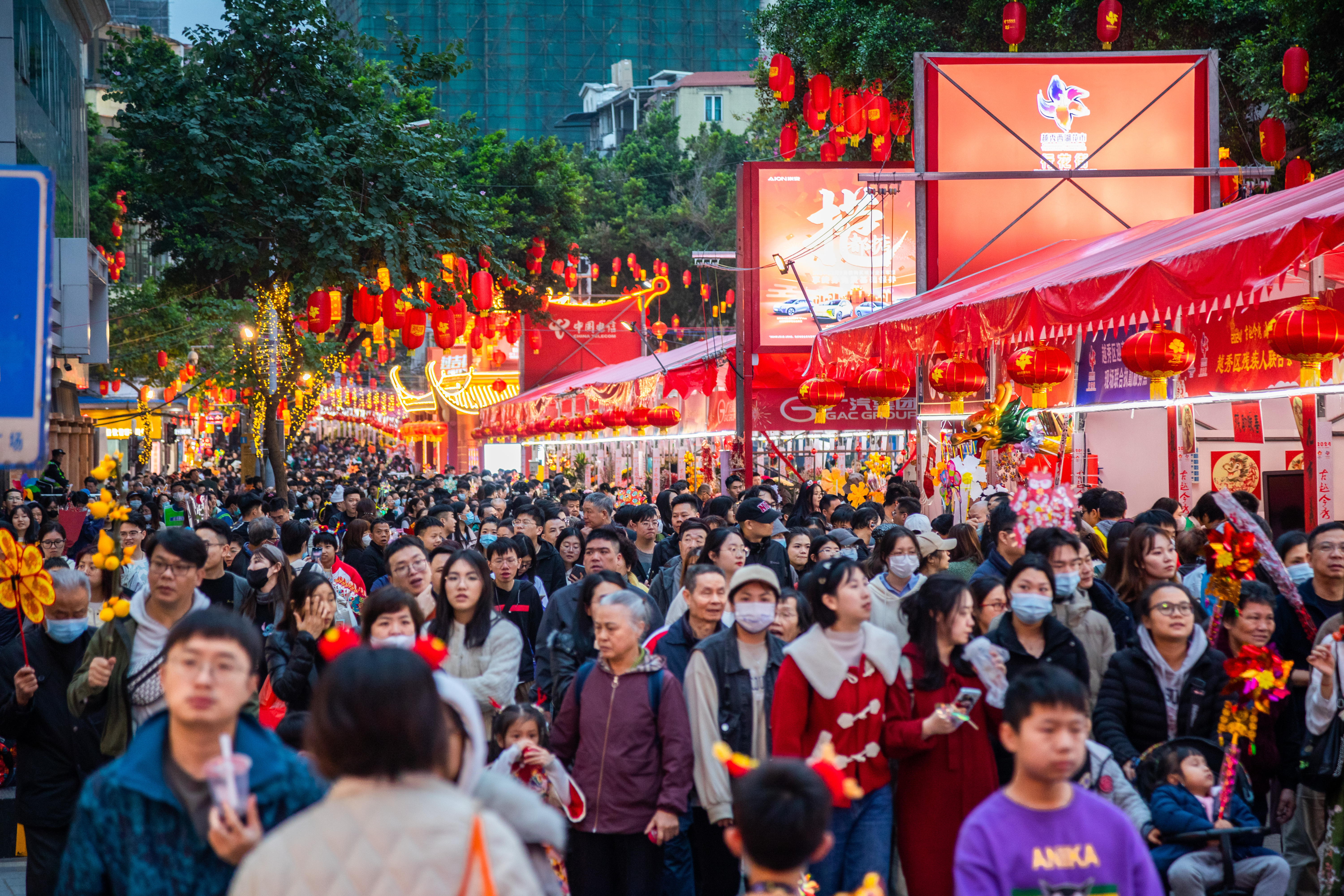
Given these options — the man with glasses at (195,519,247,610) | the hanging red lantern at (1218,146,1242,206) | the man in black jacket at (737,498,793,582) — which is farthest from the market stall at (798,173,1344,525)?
the man with glasses at (195,519,247,610)

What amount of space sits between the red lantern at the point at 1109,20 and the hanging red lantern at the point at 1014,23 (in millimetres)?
1025

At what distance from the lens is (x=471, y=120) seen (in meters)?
27.3

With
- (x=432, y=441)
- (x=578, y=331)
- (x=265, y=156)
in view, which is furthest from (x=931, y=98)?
(x=432, y=441)

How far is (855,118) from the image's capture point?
21.7 metres

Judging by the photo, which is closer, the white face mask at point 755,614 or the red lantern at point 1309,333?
the white face mask at point 755,614

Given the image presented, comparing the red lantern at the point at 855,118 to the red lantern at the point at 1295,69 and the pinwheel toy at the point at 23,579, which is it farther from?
the pinwheel toy at the point at 23,579

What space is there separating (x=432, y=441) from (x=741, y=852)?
5792 cm

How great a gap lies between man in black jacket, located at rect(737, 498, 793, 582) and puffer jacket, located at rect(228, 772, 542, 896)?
6005mm

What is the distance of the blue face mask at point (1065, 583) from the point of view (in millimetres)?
5578

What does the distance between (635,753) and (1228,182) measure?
16.7 metres

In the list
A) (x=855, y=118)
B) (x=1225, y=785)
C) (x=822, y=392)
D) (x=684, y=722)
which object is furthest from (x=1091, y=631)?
(x=855, y=118)

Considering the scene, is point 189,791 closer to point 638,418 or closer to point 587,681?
point 587,681

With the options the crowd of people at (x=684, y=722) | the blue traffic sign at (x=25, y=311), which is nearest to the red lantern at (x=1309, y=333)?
the crowd of people at (x=684, y=722)

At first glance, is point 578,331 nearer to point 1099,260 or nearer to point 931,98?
point 931,98
